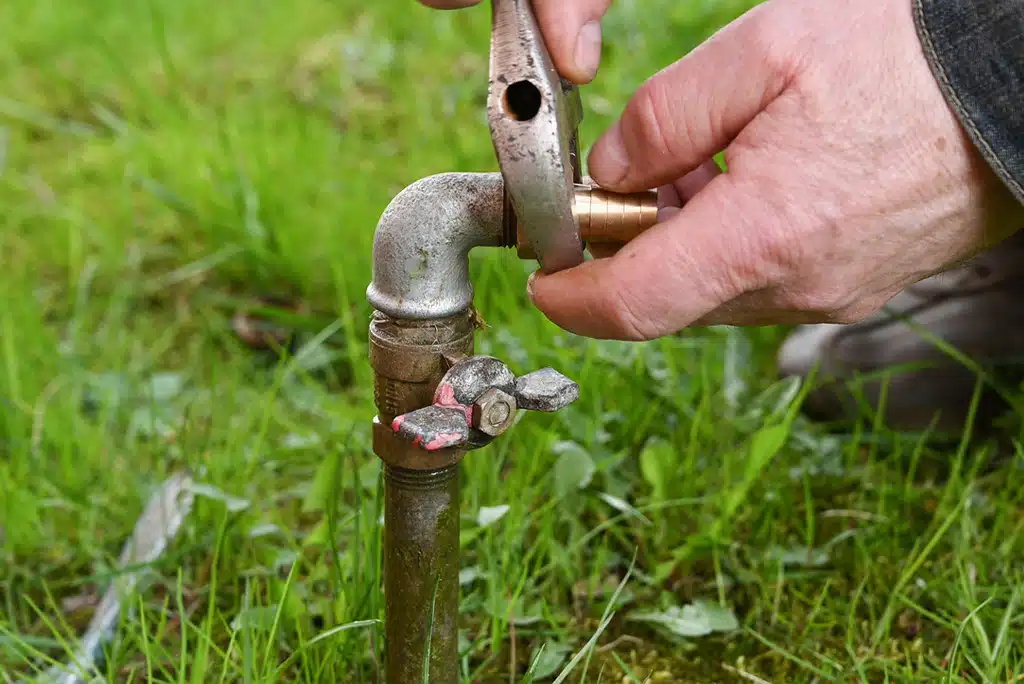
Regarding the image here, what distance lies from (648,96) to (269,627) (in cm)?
85

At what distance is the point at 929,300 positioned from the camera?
2.03 meters

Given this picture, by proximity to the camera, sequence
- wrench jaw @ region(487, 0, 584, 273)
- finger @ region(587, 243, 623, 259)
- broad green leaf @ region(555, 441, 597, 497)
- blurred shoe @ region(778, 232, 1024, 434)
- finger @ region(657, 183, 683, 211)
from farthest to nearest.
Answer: blurred shoe @ region(778, 232, 1024, 434)
broad green leaf @ region(555, 441, 597, 497)
finger @ region(657, 183, 683, 211)
finger @ region(587, 243, 623, 259)
wrench jaw @ region(487, 0, 584, 273)

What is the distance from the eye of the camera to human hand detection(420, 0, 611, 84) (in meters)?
1.07

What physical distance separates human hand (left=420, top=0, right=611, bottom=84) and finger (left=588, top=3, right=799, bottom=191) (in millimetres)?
73

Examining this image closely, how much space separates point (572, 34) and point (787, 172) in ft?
0.82

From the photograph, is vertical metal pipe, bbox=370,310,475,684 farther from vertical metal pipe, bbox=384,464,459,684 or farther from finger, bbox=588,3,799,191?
finger, bbox=588,3,799,191

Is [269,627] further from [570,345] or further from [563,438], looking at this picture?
[570,345]

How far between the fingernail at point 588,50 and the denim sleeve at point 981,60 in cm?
32

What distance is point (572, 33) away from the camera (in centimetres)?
108

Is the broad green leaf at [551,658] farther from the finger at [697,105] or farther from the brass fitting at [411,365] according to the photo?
the finger at [697,105]

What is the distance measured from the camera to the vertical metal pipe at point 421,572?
1.22 meters

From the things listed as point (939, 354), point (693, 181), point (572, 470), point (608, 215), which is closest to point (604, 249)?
point (608, 215)

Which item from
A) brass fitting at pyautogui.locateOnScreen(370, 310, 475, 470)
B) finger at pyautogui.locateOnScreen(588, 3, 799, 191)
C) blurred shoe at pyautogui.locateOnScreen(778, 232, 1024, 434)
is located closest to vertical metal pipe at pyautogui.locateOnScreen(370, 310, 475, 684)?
brass fitting at pyautogui.locateOnScreen(370, 310, 475, 470)

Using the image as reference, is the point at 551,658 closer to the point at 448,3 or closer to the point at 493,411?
the point at 493,411
